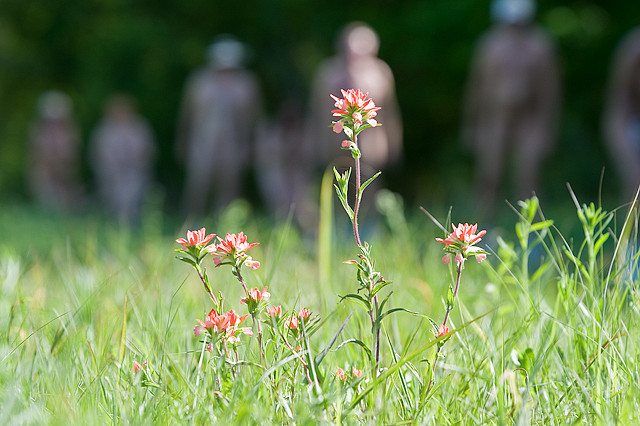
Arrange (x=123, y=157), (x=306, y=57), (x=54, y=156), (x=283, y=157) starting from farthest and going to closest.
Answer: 1. (x=54, y=156)
2. (x=306, y=57)
3. (x=123, y=157)
4. (x=283, y=157)

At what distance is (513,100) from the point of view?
25.5 feet

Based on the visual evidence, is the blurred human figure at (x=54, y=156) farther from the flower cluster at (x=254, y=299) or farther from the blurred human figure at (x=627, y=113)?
the flower cluster at (x=254, y=299)

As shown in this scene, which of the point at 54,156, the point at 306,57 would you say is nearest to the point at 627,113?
the point at 306,57

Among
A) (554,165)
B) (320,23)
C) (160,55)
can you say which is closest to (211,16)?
(160,55)

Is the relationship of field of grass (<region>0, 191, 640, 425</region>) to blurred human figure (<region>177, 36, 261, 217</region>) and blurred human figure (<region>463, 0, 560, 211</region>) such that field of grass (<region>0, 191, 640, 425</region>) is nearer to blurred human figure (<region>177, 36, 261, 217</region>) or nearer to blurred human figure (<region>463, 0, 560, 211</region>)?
blurred human figure (<region>463, 0, 560, 211</region>)

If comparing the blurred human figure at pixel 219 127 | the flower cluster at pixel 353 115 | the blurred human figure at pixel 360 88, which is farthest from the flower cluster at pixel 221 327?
the blurred human figure at pixel 219 127

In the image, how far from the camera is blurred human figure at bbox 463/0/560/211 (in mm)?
7715

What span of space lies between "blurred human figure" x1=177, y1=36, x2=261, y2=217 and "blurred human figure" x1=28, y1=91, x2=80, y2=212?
6.45 meters

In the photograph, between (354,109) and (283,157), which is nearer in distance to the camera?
(354,109)

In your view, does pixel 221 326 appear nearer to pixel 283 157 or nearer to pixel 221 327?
pixel 221 327

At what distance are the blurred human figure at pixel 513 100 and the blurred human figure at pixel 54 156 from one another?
10334 mm

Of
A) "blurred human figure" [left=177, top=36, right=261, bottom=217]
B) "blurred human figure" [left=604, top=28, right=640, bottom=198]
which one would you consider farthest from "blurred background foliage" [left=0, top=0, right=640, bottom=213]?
"blurred human figure" [left=604, top=28, right=640, bottom=198]

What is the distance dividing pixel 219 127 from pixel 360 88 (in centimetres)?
378

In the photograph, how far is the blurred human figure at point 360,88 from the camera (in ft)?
22.7
